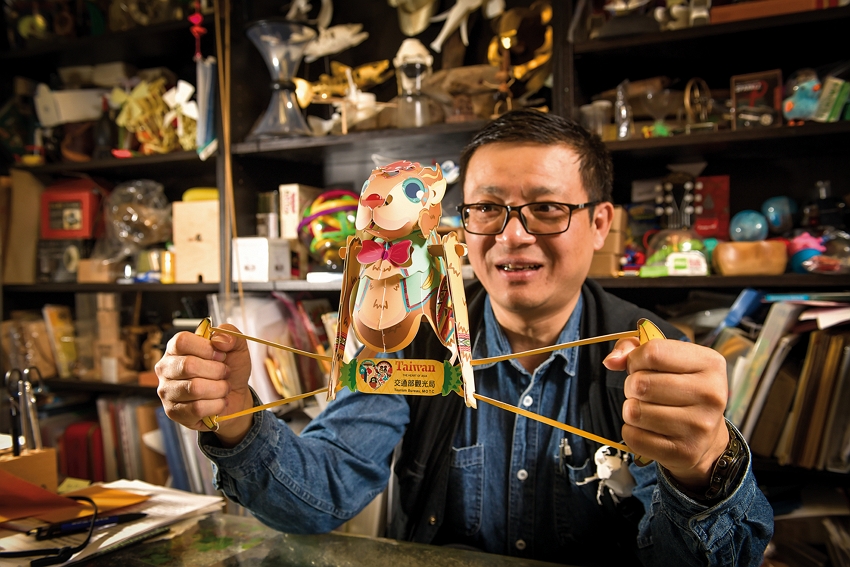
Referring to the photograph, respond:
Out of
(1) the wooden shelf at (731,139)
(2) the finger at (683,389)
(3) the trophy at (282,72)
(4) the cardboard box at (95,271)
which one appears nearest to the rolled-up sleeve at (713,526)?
(2) the finger at (683,389)

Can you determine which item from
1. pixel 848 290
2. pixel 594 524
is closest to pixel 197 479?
pixel 594 524

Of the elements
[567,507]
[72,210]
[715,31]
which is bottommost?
[567,507]

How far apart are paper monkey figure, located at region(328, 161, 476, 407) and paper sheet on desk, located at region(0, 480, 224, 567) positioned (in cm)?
48

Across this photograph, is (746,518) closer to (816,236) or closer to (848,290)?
(848,290)

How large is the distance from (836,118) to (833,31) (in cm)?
21

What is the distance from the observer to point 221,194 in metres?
1.80

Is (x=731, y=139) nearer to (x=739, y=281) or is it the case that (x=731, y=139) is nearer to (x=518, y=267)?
(x=739, y=281)

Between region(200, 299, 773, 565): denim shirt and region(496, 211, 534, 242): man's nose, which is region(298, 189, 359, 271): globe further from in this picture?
region(496, 211, 534, 242): man's nose

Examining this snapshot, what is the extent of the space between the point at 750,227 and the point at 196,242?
1.62 meters

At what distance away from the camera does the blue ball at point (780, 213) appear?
59.0 inches

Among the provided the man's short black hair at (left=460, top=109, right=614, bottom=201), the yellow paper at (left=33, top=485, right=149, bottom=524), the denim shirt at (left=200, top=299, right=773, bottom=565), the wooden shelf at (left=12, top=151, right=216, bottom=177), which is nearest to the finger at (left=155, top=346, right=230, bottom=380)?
the denim shirt at (left=200, top=299, right=773, bottom=565)

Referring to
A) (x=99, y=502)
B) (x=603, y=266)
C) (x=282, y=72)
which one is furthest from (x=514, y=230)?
(x=282, y=72)

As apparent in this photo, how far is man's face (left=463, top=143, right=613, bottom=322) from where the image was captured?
987 millimetres

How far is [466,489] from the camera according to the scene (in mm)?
1093
